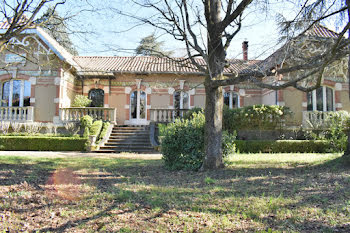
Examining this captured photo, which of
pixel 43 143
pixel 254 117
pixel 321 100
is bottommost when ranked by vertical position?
pixel 43 143

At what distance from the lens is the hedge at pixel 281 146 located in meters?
11.5

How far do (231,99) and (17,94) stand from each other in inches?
544

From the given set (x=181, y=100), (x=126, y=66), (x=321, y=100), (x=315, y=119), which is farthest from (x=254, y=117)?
(x=126, y=66)

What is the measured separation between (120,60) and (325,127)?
46.6 feet

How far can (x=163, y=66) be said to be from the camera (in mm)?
16625

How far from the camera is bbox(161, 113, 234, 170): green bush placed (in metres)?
6.40

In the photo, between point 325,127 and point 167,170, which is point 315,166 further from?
point 325,127

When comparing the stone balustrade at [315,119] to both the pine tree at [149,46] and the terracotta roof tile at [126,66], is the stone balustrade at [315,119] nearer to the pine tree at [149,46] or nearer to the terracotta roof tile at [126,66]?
the terracotta roof tile at [126,66]

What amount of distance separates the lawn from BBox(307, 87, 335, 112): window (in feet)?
37.3

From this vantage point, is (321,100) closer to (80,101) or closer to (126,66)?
(126,66)

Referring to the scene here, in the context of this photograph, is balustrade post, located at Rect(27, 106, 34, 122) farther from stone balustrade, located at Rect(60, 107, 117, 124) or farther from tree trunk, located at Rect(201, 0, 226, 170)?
tree trunk, located at Rect(201, 0, 226, 170)

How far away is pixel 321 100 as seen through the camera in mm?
15836

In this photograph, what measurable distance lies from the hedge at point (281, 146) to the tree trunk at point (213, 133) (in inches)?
220

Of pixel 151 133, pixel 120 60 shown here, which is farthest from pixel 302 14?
pixel 120 60
